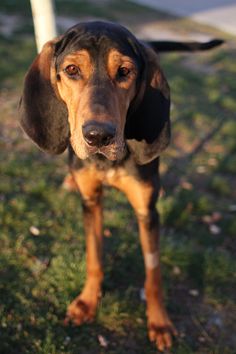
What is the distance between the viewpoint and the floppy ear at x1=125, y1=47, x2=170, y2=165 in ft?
8.56

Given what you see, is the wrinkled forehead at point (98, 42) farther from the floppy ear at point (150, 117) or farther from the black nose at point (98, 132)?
the black nose at point (98, 132)

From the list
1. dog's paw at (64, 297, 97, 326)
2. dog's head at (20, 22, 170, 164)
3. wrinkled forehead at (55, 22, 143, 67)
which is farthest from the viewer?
dog's paw at (64, 297, 97, 326)

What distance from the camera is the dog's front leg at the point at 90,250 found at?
308 centimetres

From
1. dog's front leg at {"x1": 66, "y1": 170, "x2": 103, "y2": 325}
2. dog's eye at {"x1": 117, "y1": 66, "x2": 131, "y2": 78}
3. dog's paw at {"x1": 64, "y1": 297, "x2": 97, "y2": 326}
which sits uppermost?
dog's eye at {"x1": 117, "y1": 66, "x2": 131, "y2": 78}

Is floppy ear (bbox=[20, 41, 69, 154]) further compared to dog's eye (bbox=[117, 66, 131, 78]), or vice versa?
floppy ear (bbox=[20, 41, 69, 154])

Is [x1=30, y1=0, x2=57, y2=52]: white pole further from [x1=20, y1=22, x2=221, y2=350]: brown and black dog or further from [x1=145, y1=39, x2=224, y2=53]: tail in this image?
[x1=20, y1=22, x2=221, y2=350]: brown and black dog

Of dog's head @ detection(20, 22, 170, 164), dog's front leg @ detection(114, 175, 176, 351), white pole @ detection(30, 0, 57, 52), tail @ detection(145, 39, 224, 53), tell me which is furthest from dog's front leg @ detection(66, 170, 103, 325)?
white pole @ detection(30, 0, 57, 52)

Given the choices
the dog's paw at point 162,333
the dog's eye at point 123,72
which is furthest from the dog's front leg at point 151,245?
the dog's eye at point 123,72

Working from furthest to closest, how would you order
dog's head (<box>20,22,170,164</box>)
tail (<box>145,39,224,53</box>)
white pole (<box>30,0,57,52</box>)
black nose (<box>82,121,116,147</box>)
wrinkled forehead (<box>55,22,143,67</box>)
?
white pole (<box>30,0,57,52</box>) → tail (<box>145,39,224,53</box>) → wrinkled forehead (<box>55,22,143,67</box>) → dog's head (<box>20,22,170,164</box>) → black nose (<box>82,121,116,147</box>)

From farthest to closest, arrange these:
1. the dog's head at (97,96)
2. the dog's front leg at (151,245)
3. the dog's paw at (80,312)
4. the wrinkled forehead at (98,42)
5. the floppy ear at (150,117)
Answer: the dog's paw at (80,312)
the dog's front leg at (151,245)
the floppy ear at (150,117)
the wrinkled forehead at (98,42)
the dog's head at (97,96)

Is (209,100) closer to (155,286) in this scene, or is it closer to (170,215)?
(170,215)

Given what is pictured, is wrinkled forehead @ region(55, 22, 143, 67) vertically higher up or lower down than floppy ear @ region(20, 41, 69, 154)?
higher up

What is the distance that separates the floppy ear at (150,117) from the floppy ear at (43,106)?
41cm

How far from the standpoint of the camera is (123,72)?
2.43 m
